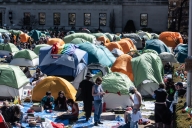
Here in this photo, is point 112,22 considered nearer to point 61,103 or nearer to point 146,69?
point 146,69

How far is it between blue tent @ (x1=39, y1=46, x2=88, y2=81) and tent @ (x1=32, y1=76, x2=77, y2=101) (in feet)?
12.0

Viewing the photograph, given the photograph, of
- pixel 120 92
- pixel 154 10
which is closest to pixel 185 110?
pixel 120 92

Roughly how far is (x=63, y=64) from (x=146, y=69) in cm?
418

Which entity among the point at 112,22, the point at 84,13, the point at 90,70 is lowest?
the point at 90,70

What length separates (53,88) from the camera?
14453 millimetres

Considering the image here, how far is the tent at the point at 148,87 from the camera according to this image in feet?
51.3

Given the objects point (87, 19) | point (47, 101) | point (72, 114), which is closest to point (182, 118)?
point (72, 114)

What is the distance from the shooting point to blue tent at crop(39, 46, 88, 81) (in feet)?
60.2

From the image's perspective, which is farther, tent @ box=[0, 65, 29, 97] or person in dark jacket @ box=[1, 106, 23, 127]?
tent @ box=[0, 65, 29, 97]

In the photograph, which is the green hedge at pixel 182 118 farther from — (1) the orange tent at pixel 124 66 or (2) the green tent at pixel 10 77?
(2) the green tent at pixel 10 77

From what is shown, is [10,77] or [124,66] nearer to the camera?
[10,77]

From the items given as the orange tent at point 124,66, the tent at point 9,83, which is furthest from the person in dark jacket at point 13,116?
the orange tent at point 124,66

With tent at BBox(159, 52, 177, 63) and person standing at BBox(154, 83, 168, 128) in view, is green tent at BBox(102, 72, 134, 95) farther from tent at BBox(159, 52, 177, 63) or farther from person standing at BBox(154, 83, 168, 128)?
tent at BBox(159, 52, 177, 63)

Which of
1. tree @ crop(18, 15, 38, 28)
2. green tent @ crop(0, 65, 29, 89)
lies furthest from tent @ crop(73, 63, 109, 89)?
tree @ crop(18, 15, 38, 28)
